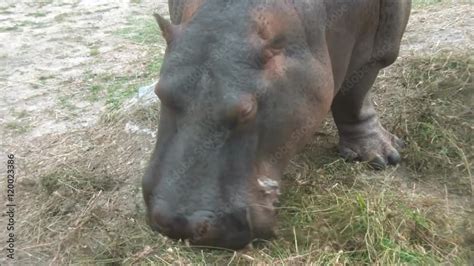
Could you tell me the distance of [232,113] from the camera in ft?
8.21

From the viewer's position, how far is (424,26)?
18.7 feet

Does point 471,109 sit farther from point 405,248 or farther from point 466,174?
point 405,248

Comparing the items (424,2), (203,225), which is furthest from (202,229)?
(424,2)

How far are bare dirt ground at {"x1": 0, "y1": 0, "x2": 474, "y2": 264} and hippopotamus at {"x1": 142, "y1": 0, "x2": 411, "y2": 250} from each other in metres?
0.27

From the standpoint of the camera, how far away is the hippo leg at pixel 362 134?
3691mm

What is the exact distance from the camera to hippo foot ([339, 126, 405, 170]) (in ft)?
12.2

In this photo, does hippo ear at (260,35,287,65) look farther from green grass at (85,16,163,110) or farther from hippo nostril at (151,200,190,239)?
green grass at (85,16,163,110)

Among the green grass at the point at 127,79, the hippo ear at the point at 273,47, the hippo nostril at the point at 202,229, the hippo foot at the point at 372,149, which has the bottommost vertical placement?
the green grass at the point at 127,79

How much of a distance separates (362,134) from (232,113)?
144 centimetres

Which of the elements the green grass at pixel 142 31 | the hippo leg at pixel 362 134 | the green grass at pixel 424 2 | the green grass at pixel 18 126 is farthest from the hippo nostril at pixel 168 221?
the green grass at pixel 424 2

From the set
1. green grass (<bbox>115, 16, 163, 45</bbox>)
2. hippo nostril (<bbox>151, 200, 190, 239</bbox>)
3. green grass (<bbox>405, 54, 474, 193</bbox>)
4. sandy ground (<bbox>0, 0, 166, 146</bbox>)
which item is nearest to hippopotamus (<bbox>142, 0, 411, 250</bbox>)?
hippo nostril (<bbox>151, 200, 190, 239</bbox>)

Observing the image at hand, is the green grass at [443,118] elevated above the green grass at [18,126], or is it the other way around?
the green grass at [443,118]

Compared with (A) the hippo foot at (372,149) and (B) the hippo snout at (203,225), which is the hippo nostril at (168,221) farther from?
(A) the hippo foot at (372,149)

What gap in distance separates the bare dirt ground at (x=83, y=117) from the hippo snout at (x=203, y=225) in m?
0.16
